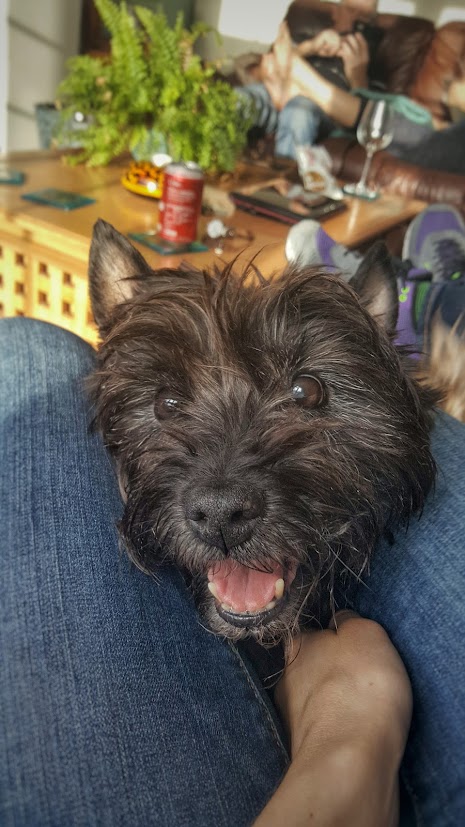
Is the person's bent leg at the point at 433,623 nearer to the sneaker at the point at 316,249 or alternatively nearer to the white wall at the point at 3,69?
the sneaker at the point at 316,249

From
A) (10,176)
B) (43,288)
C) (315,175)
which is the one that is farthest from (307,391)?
(315,175)

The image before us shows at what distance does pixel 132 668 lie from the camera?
1.05 metres

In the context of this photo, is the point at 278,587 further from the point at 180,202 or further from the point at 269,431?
the point at 180,202

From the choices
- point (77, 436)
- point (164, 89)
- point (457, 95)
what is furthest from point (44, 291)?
point (457, 95)

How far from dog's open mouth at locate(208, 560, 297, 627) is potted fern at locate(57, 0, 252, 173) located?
3069 millimetres

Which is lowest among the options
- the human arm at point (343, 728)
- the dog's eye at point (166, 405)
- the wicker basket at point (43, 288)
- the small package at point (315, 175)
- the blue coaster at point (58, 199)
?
the wicker basket at point (43, 288)

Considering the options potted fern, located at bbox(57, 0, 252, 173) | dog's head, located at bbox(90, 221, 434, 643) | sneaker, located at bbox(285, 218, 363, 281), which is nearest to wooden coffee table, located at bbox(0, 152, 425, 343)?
sneaker, located at bbox(285, 218, 363, 281)

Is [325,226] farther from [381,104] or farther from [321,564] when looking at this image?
[321,564]

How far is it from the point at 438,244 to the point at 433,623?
248 cm

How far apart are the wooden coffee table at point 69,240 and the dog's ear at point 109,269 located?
0.97m

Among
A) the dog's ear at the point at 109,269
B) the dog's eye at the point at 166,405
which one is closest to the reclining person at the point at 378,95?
A: the dog's ear at the point at 109,269

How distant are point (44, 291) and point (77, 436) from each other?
179cm

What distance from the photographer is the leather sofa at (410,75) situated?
602 centimetres

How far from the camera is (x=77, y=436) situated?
143cm
